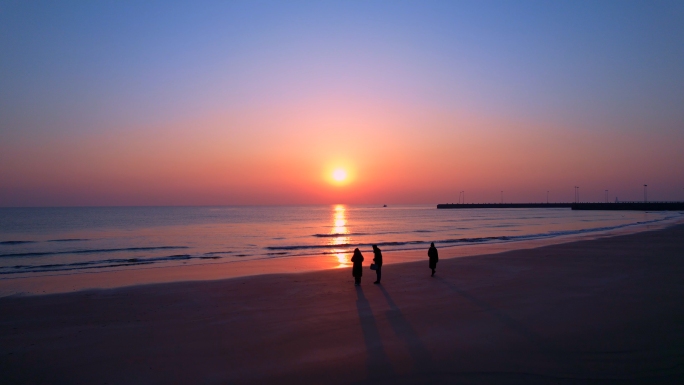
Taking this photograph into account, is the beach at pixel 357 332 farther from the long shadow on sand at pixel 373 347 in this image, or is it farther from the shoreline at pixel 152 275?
the shoreline at pixel 152 275

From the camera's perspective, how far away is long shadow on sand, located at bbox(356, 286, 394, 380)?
7.47 m

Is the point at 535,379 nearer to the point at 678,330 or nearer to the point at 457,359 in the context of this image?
the point at 457,359

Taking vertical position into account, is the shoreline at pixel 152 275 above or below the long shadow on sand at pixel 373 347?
below

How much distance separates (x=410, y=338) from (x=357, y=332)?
4.02ft

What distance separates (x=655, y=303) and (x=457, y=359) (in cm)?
751

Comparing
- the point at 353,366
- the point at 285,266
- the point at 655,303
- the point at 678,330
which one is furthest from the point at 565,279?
the point at 285,266

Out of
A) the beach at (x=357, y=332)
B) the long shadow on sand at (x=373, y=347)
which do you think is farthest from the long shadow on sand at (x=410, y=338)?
the long shadow on sand at (x=373, y=347)

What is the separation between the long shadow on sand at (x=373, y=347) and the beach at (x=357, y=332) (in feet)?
0.12

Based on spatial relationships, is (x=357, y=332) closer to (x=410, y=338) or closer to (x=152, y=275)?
(x=410, y=338)

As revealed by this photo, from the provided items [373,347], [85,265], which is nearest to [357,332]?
[373,347]

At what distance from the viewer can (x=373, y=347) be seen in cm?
873

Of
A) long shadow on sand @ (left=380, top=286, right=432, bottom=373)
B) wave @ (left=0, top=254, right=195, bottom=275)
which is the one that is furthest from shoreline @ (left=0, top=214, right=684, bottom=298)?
long shadow on sand @ (left=380, top=286, right=432, bottom=373)

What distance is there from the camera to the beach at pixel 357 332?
7504 millimetres

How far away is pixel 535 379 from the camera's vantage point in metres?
6.99
